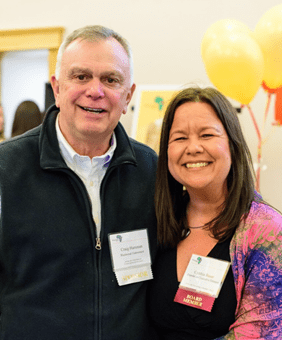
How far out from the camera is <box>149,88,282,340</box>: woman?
1418mm

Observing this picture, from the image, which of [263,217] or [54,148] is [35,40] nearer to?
[54,148]

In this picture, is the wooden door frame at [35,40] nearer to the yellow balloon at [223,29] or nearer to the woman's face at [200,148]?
the yellow balloon at [223,29]

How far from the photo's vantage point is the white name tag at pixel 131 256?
159 centimetres

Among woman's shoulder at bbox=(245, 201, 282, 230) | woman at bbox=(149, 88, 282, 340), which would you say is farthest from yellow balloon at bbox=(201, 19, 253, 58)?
woman's shoulder at bbox=(245, 201, 282, 230)

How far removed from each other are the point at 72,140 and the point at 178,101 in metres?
0.45

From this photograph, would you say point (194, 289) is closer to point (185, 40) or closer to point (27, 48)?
point (185, 40)

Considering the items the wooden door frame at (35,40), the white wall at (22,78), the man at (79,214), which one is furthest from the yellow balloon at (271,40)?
the white wall at (22,78)

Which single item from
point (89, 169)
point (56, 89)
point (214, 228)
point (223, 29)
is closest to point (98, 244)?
point (89, 169)

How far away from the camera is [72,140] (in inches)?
66.1

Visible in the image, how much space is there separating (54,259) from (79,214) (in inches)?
7.2

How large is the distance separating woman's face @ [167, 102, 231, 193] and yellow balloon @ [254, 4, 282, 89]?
5.78 ft

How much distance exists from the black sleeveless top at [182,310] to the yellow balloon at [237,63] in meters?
1.77

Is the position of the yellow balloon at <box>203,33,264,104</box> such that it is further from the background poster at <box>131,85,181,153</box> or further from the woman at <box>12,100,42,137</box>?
the woman at <box>12,100,42,137</box>

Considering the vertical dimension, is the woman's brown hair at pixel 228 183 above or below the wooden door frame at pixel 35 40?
below
